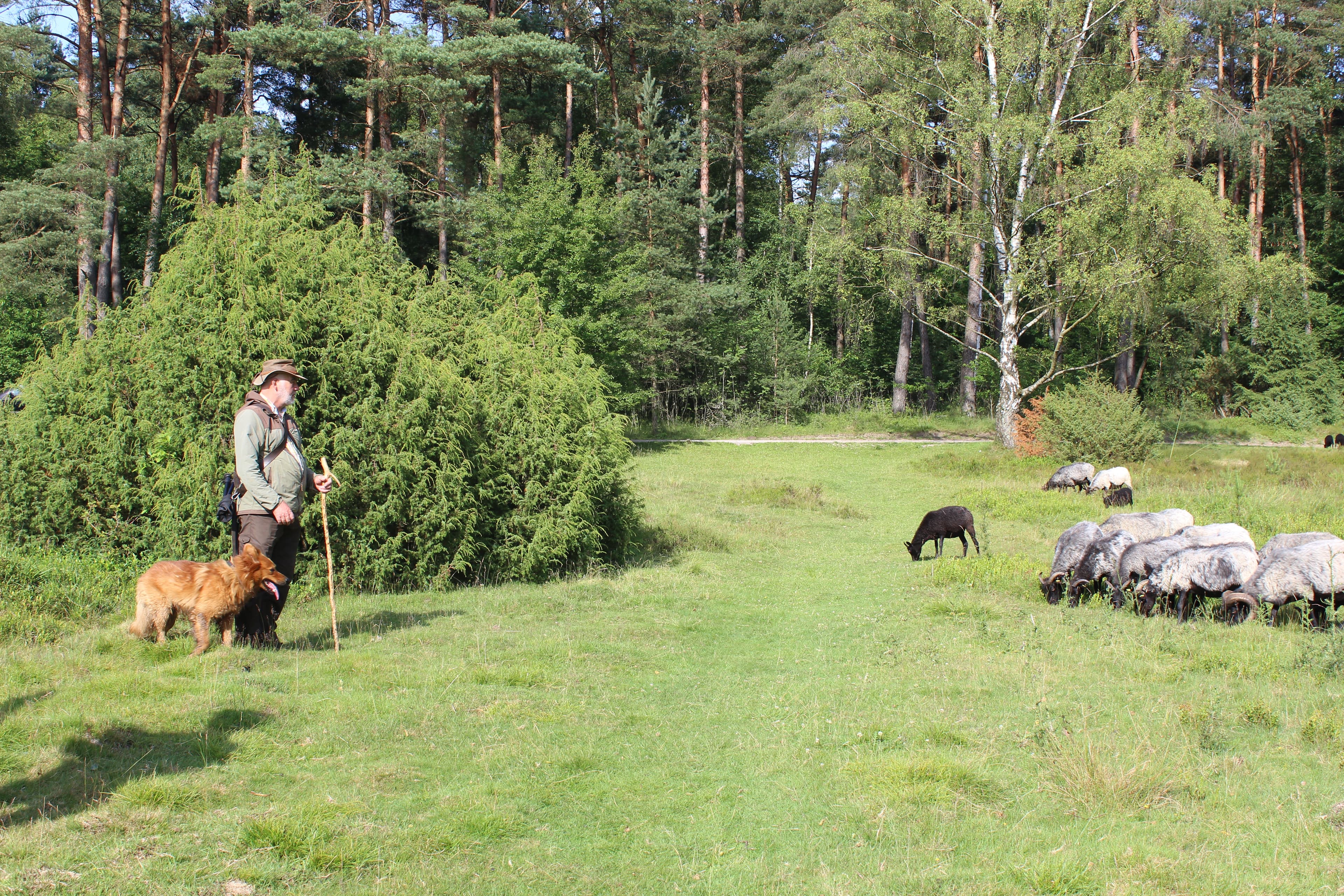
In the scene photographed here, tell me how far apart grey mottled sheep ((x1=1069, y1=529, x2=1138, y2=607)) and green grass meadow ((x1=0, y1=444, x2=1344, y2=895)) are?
64 centimetres

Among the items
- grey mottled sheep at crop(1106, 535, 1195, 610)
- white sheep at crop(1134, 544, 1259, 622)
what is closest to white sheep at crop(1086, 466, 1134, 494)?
grey mottled sheep at crop(1106, 535, 1195, 610)

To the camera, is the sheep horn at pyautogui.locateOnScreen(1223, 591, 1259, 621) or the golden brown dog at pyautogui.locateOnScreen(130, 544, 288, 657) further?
the sheep horn at pyautogui.locateOnScreen(1223, 591, 1259, 621)

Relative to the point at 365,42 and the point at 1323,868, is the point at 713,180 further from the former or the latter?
the point at 1323,868

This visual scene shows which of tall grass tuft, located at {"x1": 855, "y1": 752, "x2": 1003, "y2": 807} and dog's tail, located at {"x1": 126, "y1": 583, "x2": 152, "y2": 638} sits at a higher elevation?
dog's tail, located at {"x1": 126, "y1": 583, "x2": 152, "y2": 638}

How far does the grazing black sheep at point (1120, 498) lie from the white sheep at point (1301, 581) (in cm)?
966

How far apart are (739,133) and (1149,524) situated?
34864 mm

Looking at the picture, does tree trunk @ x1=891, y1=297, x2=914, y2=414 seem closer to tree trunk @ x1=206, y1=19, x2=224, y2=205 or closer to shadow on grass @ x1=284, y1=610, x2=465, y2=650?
tree trunk @ x1=206, y1=19, x2=224, y2=205

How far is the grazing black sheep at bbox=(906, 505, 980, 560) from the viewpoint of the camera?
47.8 ft

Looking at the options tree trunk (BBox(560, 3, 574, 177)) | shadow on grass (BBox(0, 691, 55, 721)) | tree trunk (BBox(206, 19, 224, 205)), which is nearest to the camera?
shadow on grass (BBox(0, 691, 55, 721))

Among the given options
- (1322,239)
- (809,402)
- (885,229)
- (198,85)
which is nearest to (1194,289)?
(885,229)

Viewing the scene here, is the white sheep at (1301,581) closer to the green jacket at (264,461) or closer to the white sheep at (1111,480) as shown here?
the green jacket at (264,461)

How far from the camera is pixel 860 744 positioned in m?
6.12

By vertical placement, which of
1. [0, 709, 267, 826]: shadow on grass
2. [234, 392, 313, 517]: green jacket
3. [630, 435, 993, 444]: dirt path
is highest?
[234, 392, 313, 517]: green jacket

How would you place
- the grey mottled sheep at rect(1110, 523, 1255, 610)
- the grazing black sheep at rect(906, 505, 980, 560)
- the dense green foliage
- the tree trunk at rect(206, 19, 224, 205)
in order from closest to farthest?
1. the grey mottled sheep at rect(1110, 523, 1255, 610)
2. the grazing black sheep at rect(906, 505, 980, 560)
3. the dense green foliage
4. the tree trunk at rect(206, 19, 224, 205)
